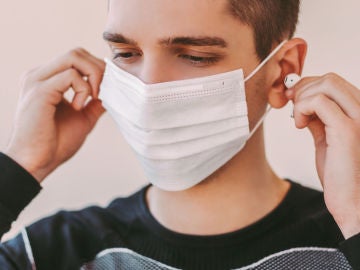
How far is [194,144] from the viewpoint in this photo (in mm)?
1388


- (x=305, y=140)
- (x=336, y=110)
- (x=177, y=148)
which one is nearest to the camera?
(x=336, y=110)

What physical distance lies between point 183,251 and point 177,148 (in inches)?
11.9

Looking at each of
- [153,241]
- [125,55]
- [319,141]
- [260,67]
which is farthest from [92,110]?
[319,141]

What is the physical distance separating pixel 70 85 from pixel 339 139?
793 millimetres

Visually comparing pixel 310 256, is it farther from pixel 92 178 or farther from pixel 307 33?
pixel 92 178

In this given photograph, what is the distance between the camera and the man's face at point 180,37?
1309 mm

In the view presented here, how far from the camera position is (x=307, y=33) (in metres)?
1.80

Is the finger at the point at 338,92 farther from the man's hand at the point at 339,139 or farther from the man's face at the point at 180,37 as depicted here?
the man's face at the point at 180,37

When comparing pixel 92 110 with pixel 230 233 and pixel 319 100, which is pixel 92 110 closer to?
pixel 230 233

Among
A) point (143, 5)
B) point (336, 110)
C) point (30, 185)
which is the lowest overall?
point (30, 185)

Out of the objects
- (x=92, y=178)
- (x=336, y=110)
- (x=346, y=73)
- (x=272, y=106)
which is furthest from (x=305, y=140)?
(x=92, y=178)

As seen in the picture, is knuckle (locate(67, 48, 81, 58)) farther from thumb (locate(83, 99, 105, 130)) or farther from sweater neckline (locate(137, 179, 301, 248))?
sweater neckline (locate(137, 179, 301, 248))

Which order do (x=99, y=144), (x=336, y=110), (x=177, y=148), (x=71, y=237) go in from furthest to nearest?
(x=99, y=144) → (x=71, y=237) → (x=177, y=148) → (x=336, y=110)

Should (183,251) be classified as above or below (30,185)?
below
